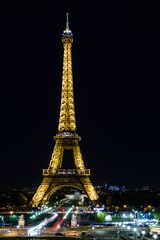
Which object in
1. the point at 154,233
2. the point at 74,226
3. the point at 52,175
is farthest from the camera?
the point at 52,175

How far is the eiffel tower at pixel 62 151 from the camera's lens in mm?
79062

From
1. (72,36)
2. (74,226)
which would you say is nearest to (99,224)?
(74,226)

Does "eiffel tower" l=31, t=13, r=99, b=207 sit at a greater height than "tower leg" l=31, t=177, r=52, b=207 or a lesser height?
greater

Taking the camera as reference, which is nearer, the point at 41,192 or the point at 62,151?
the point at 41,192

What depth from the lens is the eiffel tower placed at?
7906 centimetres

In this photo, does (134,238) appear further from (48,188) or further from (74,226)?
(48,188)

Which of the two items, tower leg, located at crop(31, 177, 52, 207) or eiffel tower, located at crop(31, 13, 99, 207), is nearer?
tower leg, located at crop(31, 177, 52, 207)

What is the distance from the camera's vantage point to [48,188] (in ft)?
259

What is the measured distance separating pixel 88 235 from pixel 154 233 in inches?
236

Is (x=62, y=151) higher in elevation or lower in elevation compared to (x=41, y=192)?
higher

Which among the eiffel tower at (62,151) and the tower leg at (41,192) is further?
the eiffel tower at (62,151)

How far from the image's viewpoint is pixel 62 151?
3177 inches

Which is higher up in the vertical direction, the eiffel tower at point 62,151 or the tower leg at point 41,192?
the eiffel tower at point 62,151

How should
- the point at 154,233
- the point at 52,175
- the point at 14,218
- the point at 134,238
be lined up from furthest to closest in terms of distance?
the point at 52,175
the point at 14,218
the point at 154,233
the point at 134,238
